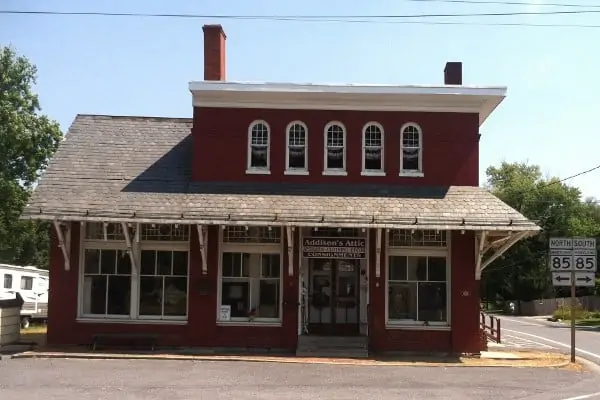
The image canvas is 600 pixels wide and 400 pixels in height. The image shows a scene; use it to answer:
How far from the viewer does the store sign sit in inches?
791

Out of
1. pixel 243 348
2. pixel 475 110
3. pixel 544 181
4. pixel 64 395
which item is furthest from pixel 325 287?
pixel 544 181

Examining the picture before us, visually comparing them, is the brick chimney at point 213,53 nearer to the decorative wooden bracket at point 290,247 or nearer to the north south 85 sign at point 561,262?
the decorative wooden bracket at point 290,247

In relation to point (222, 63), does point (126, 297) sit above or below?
below

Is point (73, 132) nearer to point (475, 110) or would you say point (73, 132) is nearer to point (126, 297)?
point (126, 297)

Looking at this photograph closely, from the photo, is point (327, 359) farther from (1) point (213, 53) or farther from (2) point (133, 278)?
(1) point (213, 53)

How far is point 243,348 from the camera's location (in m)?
20.1

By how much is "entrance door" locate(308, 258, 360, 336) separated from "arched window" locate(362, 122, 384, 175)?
2765 millimetres

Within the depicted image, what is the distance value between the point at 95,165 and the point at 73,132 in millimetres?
2004

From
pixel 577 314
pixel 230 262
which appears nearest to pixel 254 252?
pixel 230 262

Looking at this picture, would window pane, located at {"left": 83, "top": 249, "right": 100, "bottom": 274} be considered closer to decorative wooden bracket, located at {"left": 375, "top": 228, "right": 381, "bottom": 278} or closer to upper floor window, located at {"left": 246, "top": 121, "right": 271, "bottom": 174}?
upper floor window, located at {"left": 246, "top": 121, "right": 271, "bottom": 174}

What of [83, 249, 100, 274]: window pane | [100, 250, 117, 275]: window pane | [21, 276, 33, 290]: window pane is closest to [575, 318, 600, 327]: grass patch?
[21, 276, 33, 290]: window pane

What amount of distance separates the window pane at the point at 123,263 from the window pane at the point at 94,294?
0.45 meters

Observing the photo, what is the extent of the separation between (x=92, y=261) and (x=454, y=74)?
1221 centimetres

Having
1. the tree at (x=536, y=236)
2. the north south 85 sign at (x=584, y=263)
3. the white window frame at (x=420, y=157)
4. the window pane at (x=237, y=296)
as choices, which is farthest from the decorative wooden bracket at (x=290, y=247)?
the tree at (x=536, y=236)
